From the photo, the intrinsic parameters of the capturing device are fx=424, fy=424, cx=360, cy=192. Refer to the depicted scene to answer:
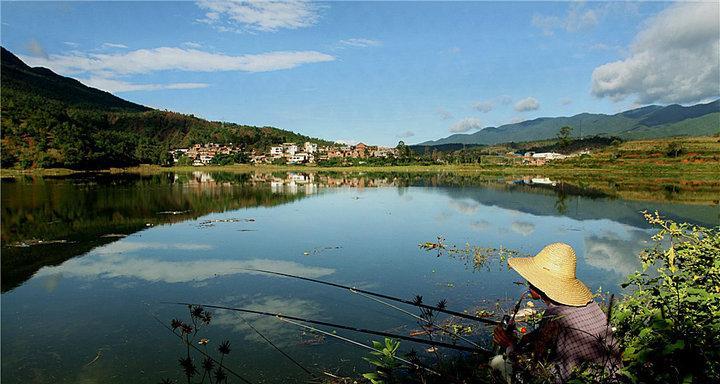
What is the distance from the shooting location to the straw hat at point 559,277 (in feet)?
11.7

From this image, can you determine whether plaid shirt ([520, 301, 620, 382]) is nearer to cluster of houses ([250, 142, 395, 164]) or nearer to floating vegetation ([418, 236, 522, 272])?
floating vegetation ([418, 236, 522, 272])

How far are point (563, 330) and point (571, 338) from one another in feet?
0.28

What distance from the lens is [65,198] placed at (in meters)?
28.6

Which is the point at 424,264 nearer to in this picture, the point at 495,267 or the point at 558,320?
the point at 495,267

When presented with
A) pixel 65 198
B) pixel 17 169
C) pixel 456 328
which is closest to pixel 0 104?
pixel 17 169

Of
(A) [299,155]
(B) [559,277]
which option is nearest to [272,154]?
(A) [299,155]

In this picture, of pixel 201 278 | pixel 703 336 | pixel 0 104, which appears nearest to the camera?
pixel 703 336

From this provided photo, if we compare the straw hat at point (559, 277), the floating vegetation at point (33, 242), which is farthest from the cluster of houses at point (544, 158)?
the straw hat at point (559, 277)

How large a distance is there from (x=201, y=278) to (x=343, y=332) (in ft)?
17.2

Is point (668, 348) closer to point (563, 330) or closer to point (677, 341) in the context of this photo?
point (677, 341)

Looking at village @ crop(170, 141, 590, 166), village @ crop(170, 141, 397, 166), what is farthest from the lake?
village @ crop(170, 141, 397, 166)

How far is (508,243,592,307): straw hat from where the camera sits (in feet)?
11.7

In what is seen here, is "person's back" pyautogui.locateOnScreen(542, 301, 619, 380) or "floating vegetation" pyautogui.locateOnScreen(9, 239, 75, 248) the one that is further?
"floating vegetation" pyautogui.locateOnScreen(9, 239, 75, 248)

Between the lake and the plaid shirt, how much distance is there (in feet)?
10.8
